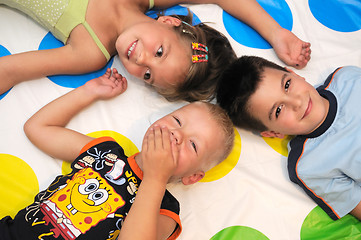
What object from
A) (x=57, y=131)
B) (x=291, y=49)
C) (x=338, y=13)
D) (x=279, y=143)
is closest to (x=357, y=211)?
(x=279, y=143)

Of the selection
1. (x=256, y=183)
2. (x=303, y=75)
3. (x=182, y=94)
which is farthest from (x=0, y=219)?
(x=303, y=75)

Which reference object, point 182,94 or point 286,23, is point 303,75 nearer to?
point 286,23

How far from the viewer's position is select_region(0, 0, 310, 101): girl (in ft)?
4.00

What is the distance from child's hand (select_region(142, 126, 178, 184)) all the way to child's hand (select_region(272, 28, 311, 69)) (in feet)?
2.37

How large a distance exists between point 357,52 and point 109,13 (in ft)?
3.79

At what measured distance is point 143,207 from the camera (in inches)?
37.7

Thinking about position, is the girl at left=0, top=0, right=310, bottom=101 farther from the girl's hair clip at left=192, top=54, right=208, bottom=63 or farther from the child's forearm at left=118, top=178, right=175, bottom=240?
the child's forearm at left=118, top=178, right=175, bottom=240

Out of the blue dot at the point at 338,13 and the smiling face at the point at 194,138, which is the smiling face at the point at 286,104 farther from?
the blue dot at the point at 338,13

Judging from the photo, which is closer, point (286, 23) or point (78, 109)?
point (78, 109)

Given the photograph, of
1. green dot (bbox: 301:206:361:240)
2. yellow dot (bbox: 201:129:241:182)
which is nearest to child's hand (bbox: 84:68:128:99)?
yellow dot (bbox: 201:129:241:182)

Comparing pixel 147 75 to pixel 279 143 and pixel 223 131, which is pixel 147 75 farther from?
pixel 279 143

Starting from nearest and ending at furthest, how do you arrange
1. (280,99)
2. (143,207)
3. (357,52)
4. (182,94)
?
(143,207)
(280,99)
(182,94)
(357,52)

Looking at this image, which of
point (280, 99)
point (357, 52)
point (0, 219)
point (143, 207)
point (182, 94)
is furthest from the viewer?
point (357, 52)

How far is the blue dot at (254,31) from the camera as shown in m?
1.47
